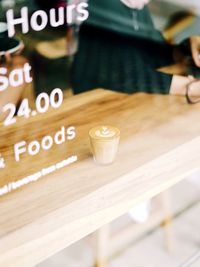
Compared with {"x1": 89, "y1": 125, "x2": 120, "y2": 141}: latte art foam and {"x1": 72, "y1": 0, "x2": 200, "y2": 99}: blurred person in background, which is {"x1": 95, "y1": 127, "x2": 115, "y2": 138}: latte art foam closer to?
{"x1": 89, "y1": 125, "x2": 120, "y2": 141}: latte art foam

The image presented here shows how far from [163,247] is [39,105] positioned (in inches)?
43.1

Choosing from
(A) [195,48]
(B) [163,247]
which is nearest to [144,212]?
(B) [163,247]

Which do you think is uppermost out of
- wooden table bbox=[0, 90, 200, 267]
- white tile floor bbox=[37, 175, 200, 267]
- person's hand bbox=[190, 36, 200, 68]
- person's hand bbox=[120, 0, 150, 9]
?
person's hand bbox=[120, 0, 150, 9]

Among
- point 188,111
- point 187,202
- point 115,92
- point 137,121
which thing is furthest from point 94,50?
point 187,202

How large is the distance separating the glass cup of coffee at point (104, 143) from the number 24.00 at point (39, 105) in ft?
0.43

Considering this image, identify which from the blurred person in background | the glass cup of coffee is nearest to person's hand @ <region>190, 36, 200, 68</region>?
the blurred person in background

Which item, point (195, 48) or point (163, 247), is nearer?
point (195, 48)

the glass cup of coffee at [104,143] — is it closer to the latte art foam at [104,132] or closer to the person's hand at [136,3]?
the latte art foam at [104,132]

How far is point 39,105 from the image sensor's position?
37.6 inches

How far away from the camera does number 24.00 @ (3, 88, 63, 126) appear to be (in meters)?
0.90

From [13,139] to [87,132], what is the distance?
0.73ft

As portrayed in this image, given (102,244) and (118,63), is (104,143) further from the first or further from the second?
(102,244)

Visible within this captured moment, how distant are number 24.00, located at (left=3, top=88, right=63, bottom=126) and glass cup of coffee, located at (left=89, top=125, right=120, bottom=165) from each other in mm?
132

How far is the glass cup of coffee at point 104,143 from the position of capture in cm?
106
